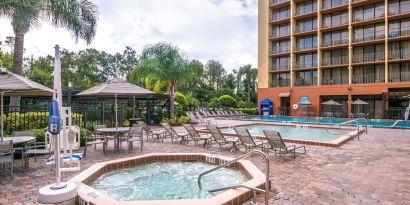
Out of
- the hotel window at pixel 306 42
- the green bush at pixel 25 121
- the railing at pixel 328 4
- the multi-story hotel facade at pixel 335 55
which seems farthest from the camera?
the hotel window at pixel 306 42

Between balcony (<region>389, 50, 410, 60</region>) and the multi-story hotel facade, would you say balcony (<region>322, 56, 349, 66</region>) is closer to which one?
the multi-story hotel facade

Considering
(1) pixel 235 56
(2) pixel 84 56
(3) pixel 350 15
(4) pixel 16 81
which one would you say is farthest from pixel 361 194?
(1) pixel 235 56

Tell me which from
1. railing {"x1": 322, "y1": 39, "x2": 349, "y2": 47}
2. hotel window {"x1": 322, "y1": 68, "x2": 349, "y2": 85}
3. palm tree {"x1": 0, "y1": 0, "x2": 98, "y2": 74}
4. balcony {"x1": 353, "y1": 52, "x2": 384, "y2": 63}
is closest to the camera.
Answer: palm tree {"x1": 0, "y1": 0, "x2": 98, "y2": 74}

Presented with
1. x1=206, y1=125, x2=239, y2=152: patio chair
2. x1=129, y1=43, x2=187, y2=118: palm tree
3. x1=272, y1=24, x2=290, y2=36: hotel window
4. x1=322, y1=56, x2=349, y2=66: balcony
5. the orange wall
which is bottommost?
x1=206, y1=125, x2=239, y2=152: patio chair

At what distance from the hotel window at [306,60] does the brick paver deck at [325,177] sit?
76.8ft

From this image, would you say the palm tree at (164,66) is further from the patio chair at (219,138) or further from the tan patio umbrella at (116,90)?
the patio chair at (219,138)

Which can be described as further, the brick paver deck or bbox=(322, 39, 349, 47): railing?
bbox=(322, 39, 349, 47): railing

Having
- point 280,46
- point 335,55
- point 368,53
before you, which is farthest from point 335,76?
point 280,46

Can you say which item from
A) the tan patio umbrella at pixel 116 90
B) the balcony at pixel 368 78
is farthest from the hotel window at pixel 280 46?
the tan patio umbrella at pixel 116 90

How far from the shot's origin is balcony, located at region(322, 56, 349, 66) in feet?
94.5

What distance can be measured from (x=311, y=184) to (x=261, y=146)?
12.5ft

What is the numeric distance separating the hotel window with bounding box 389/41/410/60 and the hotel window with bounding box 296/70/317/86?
7.49 m

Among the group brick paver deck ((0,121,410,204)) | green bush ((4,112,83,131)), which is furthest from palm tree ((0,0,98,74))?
brick paver deck ((0,121,410,204))

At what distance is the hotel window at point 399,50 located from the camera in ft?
83.8
